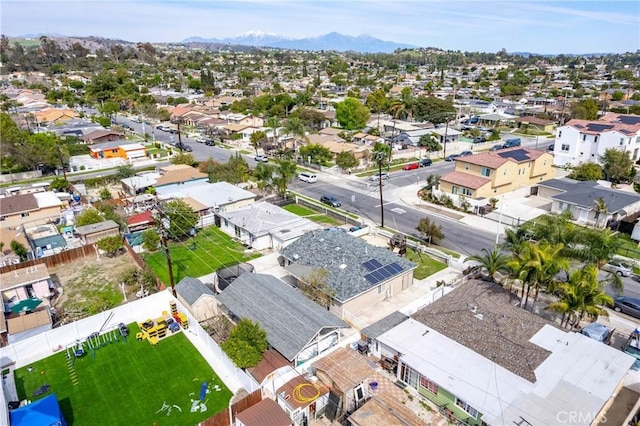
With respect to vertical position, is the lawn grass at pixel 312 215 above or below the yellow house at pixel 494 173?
below

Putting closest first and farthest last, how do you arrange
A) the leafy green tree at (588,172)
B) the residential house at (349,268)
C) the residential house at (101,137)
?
the residential house at (349,268)
the leafy green tree at (588,172)
the residential house at (101,137)

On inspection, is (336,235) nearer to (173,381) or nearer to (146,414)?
(173,381)

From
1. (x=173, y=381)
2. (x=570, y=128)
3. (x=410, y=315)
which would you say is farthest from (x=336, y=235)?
(x=570, y=128)

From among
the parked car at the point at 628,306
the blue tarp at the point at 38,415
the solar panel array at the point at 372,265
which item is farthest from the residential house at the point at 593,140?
the blue tarp at the point at 38,415

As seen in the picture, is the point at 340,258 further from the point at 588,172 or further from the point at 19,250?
the point at 588,172

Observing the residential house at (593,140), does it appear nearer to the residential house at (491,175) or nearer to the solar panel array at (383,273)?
the residential house at (491,175)

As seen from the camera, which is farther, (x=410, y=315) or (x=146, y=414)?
(x=410, y=315)
